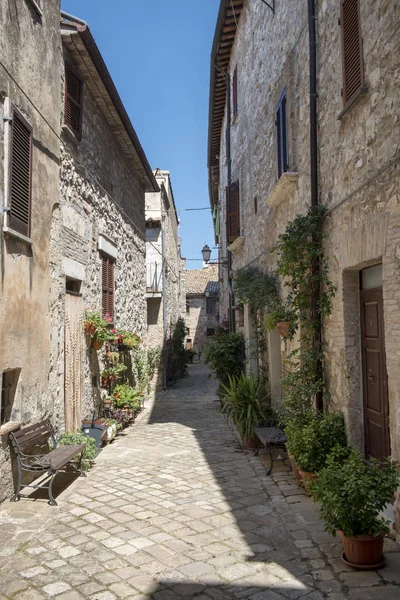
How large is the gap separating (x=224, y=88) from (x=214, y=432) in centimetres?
984

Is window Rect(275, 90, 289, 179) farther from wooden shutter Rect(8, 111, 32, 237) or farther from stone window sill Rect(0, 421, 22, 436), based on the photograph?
stone window sill Rect(0, 421, 22, 436)

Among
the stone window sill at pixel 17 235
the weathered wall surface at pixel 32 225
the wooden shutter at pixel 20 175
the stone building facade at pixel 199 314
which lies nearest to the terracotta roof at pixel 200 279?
the stone building facade at pixel 199 314

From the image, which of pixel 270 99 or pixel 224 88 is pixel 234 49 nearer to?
pixel 224 88

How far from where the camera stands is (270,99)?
8.27 meters

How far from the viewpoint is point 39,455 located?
512 cm

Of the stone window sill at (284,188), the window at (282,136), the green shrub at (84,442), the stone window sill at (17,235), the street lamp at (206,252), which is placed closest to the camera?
the stone window sill at (17,235)

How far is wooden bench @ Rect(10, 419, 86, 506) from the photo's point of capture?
4.95 meters

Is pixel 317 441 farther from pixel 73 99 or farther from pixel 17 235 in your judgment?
pixel 73 99

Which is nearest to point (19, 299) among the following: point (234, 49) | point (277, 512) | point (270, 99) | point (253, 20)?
point (277, 512)

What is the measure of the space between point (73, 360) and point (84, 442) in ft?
4.03

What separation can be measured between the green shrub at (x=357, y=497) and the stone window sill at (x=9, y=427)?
308 cm

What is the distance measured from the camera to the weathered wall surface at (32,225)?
4840 millimetres

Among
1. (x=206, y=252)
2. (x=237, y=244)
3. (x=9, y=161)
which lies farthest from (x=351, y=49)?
(x=206, y=252)

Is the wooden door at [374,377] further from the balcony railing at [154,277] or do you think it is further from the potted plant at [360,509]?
the balcony railing at [154,277]
